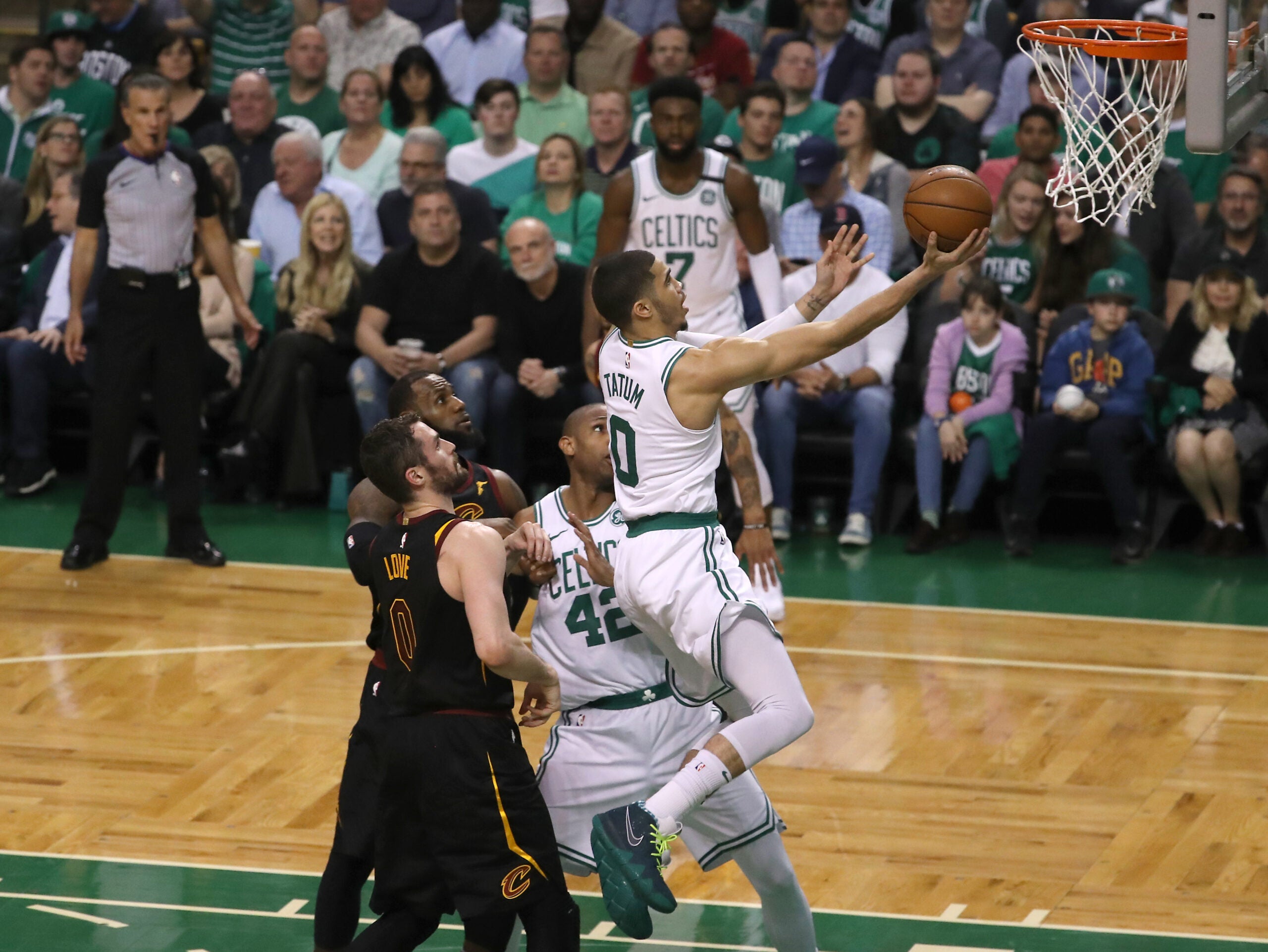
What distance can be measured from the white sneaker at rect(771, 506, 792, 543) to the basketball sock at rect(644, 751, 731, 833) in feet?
18.8

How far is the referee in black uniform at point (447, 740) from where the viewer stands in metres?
4.54

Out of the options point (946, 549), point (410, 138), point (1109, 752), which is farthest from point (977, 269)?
point (1109, 752)

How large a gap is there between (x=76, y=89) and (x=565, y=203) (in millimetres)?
4150

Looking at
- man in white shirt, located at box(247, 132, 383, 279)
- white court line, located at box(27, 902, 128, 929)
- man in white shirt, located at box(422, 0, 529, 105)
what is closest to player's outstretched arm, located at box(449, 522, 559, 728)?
white court line, located at box(27, 902, 128, 929)

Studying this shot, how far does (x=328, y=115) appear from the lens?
13.0 m

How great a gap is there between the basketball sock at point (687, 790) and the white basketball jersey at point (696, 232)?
420cm

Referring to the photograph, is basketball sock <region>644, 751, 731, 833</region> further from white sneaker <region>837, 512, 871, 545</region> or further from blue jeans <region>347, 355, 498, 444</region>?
blue jeans <region>347, 355, 498, 444</region>

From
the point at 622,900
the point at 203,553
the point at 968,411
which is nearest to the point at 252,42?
the point at 203,553

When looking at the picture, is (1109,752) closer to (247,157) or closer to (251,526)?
(251,526)

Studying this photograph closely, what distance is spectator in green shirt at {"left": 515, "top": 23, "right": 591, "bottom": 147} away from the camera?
40.5 ft

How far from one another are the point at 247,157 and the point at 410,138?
152 centimetres

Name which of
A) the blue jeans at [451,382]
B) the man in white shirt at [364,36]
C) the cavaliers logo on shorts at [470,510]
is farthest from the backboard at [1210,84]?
the man in white shirt at [364,36]

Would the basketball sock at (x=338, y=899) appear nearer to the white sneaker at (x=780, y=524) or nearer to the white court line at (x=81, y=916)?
the white court line at (x=81, y=916)

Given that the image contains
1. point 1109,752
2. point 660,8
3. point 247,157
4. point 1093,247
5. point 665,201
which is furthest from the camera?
point 660,8
